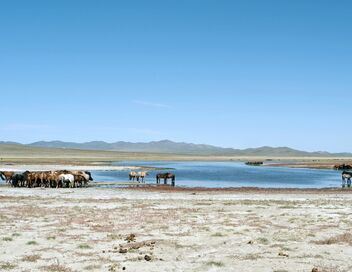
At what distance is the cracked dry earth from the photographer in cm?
1309

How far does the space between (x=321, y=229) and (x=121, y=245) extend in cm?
808

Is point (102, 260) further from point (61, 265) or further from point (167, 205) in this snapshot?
point (167, 205)

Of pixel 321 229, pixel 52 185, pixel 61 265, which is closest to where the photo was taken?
pixel 61 265

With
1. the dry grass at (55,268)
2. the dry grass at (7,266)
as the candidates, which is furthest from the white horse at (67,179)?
the dry grass at (55,268)

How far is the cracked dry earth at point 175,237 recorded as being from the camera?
13094 mm

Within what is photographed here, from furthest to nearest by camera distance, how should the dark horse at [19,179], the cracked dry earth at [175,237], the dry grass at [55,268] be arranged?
the dark horse at [19,179] < the cracked dry earth at [175,237] < the dry grass at [55,268]

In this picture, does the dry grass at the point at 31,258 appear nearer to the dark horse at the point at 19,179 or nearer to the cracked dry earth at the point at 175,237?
the cracked dry earth at the point at 175,237

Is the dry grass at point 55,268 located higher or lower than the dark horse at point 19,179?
lower

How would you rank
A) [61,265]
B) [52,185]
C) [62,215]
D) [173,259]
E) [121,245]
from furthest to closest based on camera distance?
[52,185] → [62,215] → [121,245] → [173,259] → [61,265]

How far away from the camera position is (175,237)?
55.7 ft

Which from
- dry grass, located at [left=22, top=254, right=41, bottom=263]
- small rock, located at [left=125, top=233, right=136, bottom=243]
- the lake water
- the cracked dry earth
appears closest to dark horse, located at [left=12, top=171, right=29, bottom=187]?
the lake water

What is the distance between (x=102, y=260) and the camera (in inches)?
526

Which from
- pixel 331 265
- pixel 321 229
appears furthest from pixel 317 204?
pixel 331 265

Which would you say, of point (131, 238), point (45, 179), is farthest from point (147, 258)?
point (45, 179)
